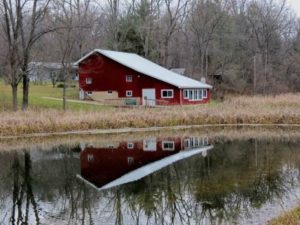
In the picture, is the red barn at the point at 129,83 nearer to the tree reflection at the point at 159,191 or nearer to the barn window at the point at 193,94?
the barn window at the point at 193,94

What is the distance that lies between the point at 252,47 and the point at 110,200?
5433cm

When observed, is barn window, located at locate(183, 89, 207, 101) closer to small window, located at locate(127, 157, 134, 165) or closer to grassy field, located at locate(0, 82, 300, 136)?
grassy field, located at locate(0, 82, 300, 136)

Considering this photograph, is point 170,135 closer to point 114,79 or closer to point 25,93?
point 25,93

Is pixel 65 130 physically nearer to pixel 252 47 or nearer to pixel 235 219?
pixel 235 219

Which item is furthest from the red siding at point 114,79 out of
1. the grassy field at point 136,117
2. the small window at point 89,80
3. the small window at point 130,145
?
the small window at point 130,145

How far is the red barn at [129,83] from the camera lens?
4031cm

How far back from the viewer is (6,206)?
1081 centimetres

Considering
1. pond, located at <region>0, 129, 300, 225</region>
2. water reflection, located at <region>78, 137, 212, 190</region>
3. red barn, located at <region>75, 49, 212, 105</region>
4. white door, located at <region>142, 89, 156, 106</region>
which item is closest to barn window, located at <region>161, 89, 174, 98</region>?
red barn, located at <region>75, 49, 212, 105</region>

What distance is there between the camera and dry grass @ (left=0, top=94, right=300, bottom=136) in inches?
945

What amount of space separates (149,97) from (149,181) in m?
27.6

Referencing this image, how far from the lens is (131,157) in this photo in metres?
17.6

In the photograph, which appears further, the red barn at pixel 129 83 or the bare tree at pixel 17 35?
the red barn at pixel 129 83

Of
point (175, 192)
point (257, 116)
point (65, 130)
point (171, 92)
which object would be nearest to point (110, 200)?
point (175, 192)

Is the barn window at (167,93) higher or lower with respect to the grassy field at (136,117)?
higher
